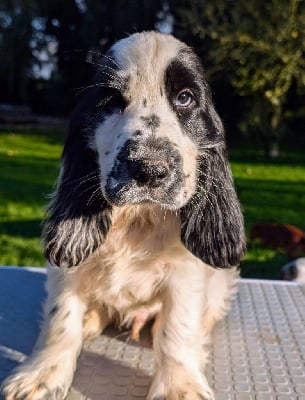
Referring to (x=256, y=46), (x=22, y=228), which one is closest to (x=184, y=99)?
(x=22, y=228)

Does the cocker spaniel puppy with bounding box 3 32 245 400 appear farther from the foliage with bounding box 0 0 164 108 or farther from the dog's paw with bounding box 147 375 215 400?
the foliage with bounding box 0 0 164 108

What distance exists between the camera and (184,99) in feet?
6.98

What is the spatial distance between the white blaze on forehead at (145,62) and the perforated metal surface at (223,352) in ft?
3.18

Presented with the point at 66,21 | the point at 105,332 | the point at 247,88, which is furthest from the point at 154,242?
the point at 66,21

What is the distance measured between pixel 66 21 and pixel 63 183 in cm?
1660

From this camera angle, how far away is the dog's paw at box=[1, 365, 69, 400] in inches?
79.0

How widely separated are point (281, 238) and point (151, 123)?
4.05 metres

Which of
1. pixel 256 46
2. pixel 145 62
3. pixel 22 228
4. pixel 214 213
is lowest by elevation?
pixel 22 228

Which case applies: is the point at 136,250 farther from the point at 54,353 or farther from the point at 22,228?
the point at 22,228

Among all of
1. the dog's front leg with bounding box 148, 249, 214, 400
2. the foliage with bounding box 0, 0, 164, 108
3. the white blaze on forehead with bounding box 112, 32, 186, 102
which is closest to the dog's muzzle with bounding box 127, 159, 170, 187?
the white blaze on forehead with bounding box 112, 32, 186, 102

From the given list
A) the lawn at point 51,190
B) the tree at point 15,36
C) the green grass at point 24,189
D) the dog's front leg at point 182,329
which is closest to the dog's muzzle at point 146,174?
the dog's front leg at point 182,329

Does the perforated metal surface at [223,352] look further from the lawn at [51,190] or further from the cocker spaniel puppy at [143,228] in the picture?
the lawn at [51,190]

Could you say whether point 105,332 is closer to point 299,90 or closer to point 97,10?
point 299,90

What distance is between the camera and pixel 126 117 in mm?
2012
